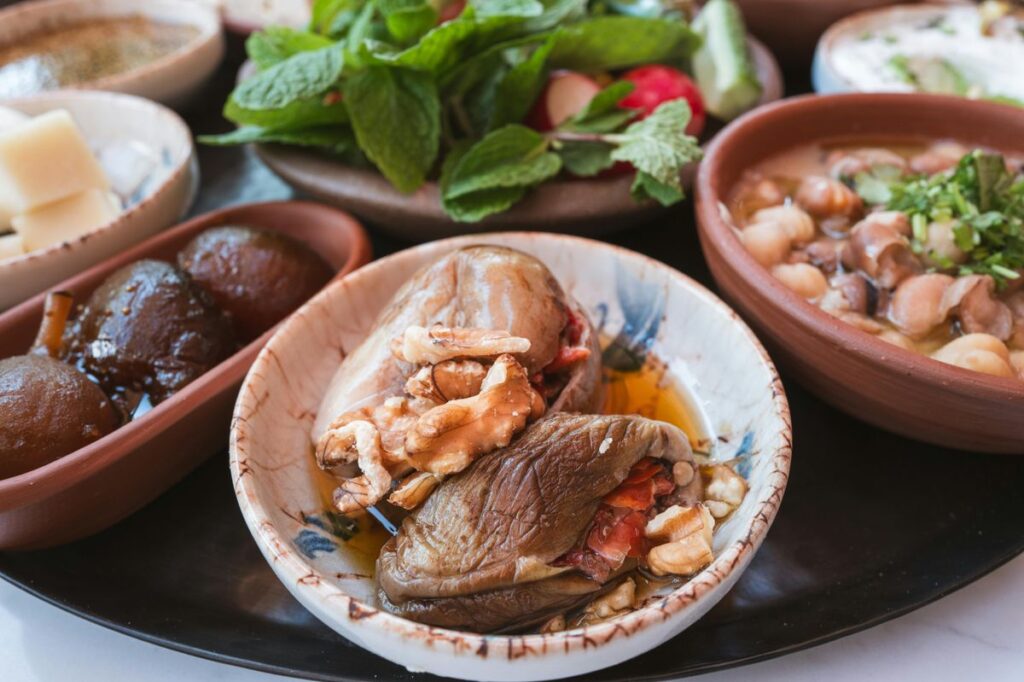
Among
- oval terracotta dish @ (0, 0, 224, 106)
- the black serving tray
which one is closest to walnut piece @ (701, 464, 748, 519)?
the black serving tray

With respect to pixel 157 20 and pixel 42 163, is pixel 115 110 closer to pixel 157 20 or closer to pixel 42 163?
pixel 42 163

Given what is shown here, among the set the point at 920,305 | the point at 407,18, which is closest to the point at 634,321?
the point at 920,305

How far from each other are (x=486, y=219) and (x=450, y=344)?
0.72 m

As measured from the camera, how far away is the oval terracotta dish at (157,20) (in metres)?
2.58

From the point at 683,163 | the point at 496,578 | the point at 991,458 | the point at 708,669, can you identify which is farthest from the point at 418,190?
the point at 991,458

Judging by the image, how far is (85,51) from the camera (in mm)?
3082

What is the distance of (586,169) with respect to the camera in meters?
1.95

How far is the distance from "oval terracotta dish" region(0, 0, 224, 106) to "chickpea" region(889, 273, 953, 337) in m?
2.40

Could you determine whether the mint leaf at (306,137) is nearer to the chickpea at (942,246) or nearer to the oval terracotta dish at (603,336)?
the oval terracotta dish at (603,336)

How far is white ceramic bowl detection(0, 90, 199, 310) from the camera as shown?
184 cm

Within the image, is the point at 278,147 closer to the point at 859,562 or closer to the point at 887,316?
the point at 887,316

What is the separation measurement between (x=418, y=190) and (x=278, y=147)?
0.50 metres

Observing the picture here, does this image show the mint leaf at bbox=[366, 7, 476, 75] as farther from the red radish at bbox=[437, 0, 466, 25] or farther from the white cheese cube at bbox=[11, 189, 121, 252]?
the white cheese cube at bbox=[11, 189, 121, 252]

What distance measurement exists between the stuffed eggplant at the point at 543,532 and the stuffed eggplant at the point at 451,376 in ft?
0.20
